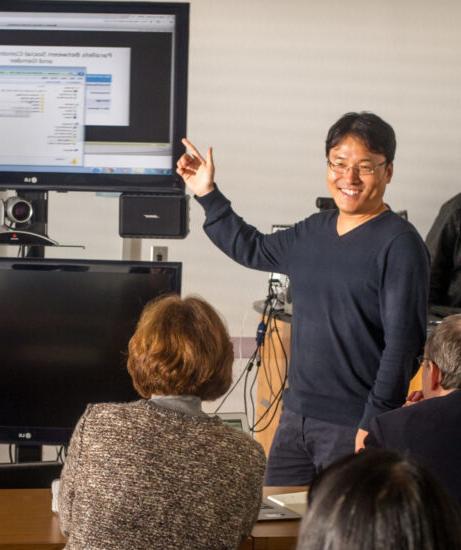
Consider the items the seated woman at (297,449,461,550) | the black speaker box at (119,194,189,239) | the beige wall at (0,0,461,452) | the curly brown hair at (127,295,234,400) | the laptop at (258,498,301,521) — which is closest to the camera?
the seated woman at (297,449,461,550)

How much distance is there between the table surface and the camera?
1.92 meters

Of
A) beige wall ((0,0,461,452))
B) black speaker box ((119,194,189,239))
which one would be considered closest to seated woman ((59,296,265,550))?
black speaker box ((119,194,189,239))

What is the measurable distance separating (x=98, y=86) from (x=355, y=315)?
0.90 metres

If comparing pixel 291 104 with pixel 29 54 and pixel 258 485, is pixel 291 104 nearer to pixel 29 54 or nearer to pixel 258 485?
pixel 29 54

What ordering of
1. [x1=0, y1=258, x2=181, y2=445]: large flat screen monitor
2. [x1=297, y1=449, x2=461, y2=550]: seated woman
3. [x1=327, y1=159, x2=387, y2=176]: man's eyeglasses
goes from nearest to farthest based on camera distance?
[x1=297, y1=449, x2=461, y2=550]: seated woman, [x1=0, y1=258, x2=181, y2=445]: large flat screen monitor, [x1=327, y1=159, x2=387, y2=176]: man's eyeglasses

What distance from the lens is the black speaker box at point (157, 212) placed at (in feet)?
8.73

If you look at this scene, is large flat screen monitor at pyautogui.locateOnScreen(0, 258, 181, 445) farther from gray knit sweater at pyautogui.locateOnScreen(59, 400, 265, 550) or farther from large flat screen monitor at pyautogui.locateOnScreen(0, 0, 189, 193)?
gray knit sweater at pyautogui.locateOnScreen(59, 400, 265, 550)

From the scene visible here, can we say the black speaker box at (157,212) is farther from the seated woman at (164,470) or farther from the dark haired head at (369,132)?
the seated woman at (164,470)

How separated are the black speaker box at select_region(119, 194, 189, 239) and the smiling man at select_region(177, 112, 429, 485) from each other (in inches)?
3.5

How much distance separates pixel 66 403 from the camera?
94.2 inches

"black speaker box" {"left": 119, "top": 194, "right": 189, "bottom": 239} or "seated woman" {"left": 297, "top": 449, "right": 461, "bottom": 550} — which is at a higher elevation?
"black speaker box" {"left": 119, "top": 194, "right": 189, "bottom": 239}

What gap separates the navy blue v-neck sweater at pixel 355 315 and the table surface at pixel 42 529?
50 centimetres

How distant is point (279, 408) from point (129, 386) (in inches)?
65.4

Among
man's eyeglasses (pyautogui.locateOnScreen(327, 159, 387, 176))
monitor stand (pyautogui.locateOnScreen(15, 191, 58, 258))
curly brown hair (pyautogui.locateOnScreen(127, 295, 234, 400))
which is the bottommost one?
curly brown hair (pyautogui.locateOnScreen(127, 295, 234, 400))
